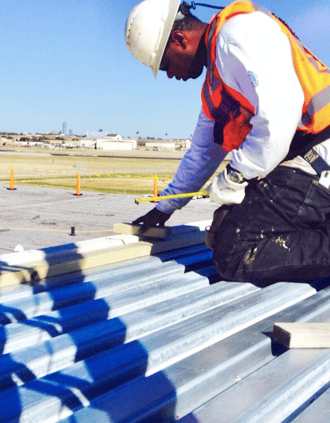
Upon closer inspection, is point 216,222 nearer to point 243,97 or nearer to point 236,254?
point 236,254

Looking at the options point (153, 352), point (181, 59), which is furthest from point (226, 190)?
point (153, 352)

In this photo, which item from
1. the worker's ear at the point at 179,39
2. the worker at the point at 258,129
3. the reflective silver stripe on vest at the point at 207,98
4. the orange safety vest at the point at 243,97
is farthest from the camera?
the reflective silver stripe on vest at the point at 207,98

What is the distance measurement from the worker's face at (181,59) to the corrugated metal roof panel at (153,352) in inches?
48.3

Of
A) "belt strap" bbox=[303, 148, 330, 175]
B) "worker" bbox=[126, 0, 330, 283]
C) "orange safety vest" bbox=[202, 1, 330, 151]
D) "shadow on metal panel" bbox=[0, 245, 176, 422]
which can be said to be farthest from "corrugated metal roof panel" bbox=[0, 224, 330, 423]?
"orange safety vest" bbox=[202, 1, 330, 151]

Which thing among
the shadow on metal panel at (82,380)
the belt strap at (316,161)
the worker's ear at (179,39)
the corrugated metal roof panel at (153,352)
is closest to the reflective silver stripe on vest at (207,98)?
the worker's ear at (179,39)

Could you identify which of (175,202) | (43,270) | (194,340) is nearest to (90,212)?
(175,202)

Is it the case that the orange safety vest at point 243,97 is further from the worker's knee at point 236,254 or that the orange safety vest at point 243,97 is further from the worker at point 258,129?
the worker's knee at point 236,254

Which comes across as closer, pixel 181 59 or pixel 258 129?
pixel 258 129

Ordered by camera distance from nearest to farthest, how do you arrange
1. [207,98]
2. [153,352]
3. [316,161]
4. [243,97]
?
[153,352]
[243,97]
[316,161]
[207,98]

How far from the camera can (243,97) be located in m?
2.66

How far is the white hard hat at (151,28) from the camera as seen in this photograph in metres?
2.88

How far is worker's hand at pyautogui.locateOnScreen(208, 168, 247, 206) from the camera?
278 cm

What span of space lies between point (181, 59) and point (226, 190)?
829mm

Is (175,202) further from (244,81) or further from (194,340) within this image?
(194,340)
